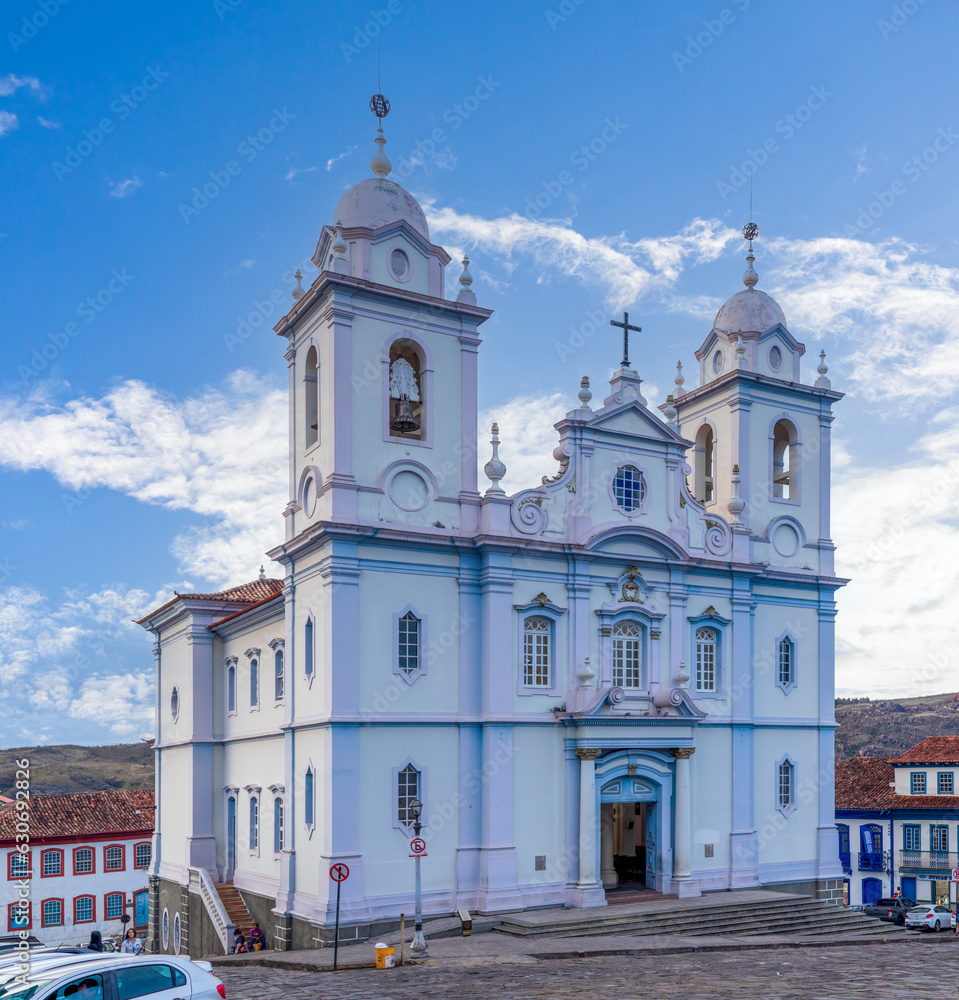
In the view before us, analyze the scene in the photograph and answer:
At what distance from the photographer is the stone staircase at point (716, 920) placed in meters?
24.4

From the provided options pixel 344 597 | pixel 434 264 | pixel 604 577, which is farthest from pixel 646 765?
pixel 434 264

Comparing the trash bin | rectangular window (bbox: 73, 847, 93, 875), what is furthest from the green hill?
the trash bin

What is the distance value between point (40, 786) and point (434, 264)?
7196cm

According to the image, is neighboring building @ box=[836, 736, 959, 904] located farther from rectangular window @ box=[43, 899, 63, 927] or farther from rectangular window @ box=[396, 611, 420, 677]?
rectangular window @ box=[43, 899, 63, 927]

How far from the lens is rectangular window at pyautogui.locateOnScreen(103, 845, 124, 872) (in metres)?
48.5

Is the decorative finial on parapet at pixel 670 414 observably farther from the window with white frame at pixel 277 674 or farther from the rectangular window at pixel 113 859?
the rectangular window at pixel 113 859

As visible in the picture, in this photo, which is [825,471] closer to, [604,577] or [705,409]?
[705,409]

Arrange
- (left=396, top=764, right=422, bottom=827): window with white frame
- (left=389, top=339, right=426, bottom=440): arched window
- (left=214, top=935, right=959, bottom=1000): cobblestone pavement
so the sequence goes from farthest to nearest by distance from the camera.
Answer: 1. (left=389, top=339, right=426, bottom=440): arched window
2. (left=396, top=764, right=422, bottom=827): window with white frame
3. (left=214, top=935, right=959, bottom=1000): cobblestone pavement

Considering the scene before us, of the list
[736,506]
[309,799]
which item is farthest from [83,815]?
[736,506]

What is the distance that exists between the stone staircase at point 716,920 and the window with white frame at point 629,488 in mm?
10429

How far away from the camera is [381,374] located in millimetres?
25969

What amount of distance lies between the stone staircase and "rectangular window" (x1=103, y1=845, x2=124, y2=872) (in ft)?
99.8

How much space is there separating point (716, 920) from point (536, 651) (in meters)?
7.99

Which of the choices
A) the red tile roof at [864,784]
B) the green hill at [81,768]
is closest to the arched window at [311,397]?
the red tile roof at [864,784]
